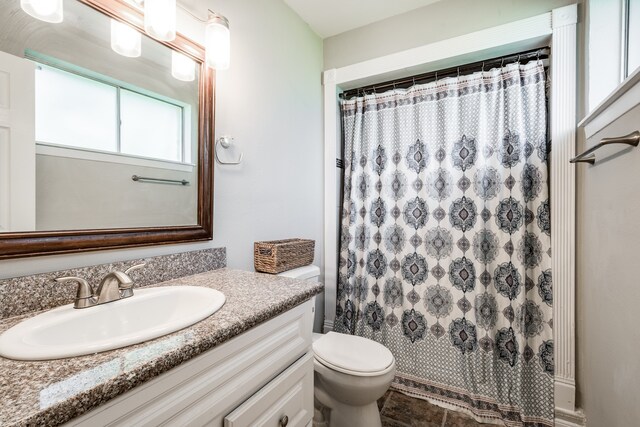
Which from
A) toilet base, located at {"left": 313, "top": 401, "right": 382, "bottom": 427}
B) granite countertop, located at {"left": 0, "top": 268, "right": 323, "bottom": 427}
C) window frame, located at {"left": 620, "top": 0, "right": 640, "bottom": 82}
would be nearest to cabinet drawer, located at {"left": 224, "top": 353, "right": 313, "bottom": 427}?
granite countertop, located at {"left": 0, "top": 268, "right": 323, "bottom": 427}

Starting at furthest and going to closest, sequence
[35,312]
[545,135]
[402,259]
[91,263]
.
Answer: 1. [402,259]
2. [545,135]
3. [91,263]
4. [35,312]

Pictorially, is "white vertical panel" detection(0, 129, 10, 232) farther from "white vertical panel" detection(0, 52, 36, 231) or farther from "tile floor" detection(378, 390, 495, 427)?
"tile floor" detection(378, 390, 495, 427)

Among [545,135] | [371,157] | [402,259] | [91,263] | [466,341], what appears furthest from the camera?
[371,157]

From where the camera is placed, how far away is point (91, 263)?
0.94 meters

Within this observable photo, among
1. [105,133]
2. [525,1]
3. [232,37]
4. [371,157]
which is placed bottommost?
[105,133]

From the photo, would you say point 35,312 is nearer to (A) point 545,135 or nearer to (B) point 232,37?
(B) point 232,37

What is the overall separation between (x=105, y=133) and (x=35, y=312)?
0.58 metres

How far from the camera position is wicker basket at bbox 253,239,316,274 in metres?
1.44

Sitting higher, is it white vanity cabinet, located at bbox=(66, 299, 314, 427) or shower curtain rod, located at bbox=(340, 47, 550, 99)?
shower curtain rod, located at bbox=(340, 47, 550, 99)

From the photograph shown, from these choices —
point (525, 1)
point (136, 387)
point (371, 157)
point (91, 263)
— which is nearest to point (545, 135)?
point (525, 1)

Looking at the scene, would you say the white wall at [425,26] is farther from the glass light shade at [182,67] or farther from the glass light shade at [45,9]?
the glass light shade at [45,9]

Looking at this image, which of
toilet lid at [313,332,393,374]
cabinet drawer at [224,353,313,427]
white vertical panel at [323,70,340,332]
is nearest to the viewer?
cabinet drawer at [224,353,313,427]

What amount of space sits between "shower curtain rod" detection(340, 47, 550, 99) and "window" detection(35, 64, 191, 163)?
1.40 m

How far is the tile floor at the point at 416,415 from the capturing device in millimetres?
1565
